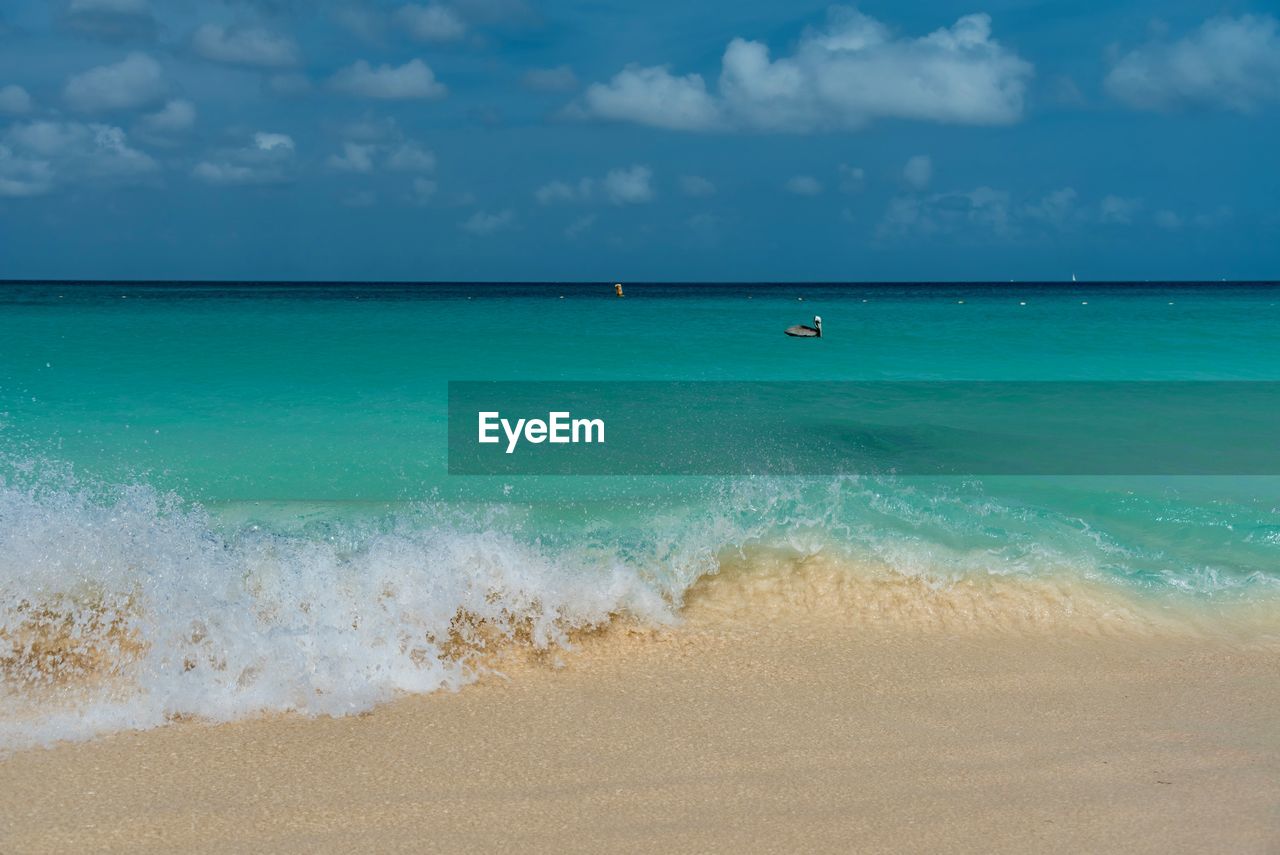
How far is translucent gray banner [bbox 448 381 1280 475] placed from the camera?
32.5 ft

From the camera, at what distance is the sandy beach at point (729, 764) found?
3.22 metres

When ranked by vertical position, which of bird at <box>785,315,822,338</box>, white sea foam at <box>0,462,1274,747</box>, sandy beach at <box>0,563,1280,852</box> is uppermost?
bird at <box>785,315,822,338</box>

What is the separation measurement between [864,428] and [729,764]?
9.16 m

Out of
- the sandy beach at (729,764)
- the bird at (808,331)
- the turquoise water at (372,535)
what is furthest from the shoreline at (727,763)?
the bird at (808,331)

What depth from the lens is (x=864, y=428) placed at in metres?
12.5

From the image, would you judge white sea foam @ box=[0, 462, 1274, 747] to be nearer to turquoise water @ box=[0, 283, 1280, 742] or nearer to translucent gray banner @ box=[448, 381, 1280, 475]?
turquoise water @ box=[0, 283, 1280, 742]

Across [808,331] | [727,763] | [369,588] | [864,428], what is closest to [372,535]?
[369,588]

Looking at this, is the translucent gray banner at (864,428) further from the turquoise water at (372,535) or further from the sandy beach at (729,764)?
the sandy beach at (729,764)

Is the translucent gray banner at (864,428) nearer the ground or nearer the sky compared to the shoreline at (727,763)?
nearer the sky

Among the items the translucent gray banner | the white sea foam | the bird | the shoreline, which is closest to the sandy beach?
the shoreline

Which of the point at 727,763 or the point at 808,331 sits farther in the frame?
the point at 808,331

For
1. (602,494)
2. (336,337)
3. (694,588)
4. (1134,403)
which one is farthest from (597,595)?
(336,337)

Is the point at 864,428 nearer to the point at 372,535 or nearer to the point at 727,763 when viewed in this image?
the point at 372,535

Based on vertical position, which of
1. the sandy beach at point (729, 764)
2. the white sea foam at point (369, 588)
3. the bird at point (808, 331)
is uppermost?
the bird at point (808, 331)
